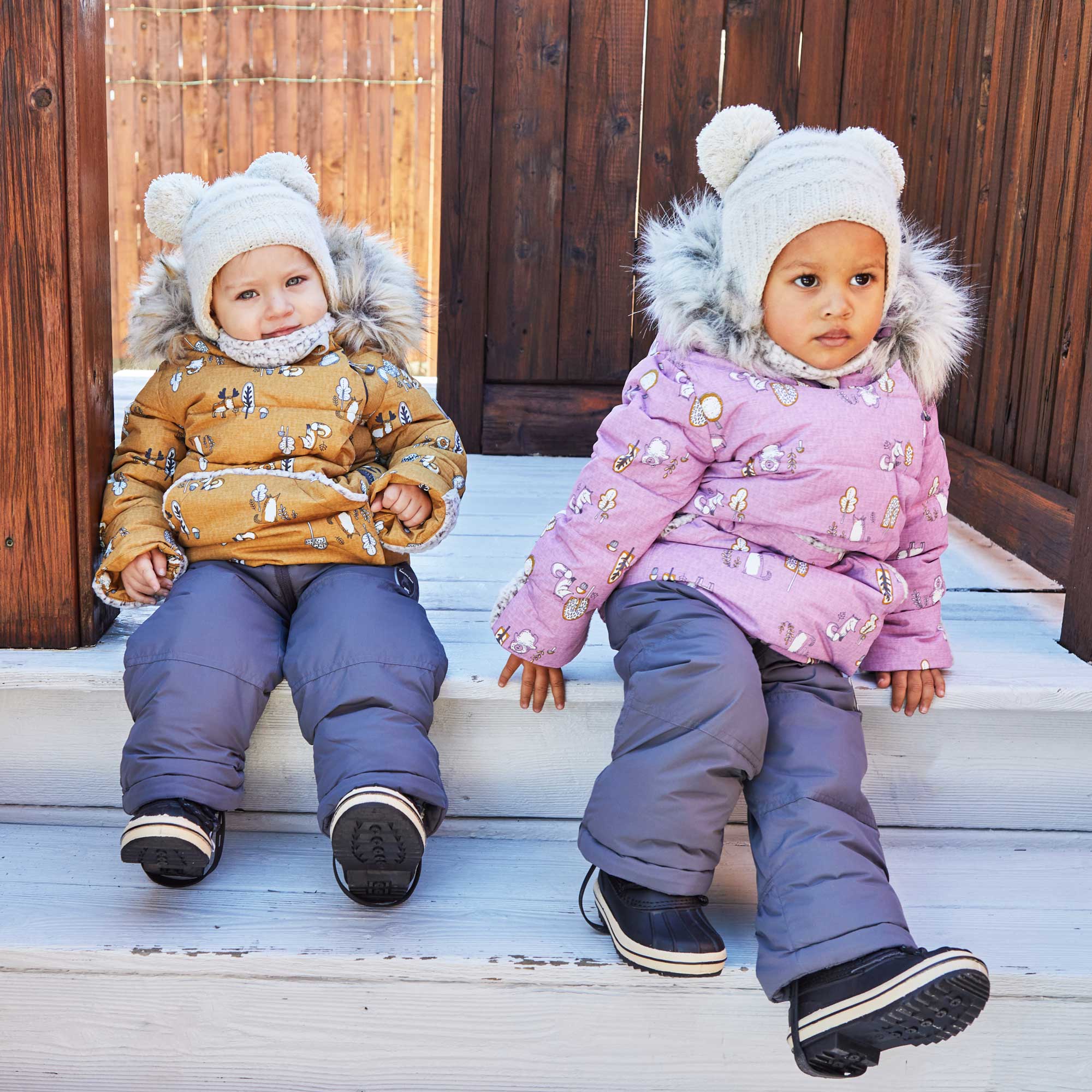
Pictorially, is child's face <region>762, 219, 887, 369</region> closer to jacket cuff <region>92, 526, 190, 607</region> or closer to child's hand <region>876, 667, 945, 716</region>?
child's hand <region>876, 667, 945, 716</region>

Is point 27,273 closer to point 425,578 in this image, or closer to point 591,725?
point 425,578

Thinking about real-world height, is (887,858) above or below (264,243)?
below

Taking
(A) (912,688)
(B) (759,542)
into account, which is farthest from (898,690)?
(B) (759,542)

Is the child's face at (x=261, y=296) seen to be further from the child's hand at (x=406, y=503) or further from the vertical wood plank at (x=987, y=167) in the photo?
the vertical wood plank at (x=987, y=167)

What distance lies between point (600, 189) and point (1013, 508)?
4.51 feet

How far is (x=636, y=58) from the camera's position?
10.2 ft

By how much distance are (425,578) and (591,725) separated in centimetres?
57

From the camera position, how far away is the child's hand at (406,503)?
173cm

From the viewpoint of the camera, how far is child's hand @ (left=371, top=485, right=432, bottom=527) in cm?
173

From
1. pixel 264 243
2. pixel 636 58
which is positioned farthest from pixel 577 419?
pixel 264 243

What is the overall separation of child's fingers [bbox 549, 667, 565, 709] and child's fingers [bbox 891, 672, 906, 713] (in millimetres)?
446

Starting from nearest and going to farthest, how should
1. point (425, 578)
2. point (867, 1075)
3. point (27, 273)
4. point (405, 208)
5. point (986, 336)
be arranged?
1. point (867, 1075)
2. point (27, 273)
3. point (425, 578)
4. point (986, 336)
5. point (405, 208)

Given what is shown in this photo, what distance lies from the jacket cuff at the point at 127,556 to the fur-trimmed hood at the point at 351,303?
28cm

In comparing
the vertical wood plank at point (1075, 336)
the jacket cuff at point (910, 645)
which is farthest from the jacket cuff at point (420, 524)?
the vertical wood plank at point (1075, 336)
